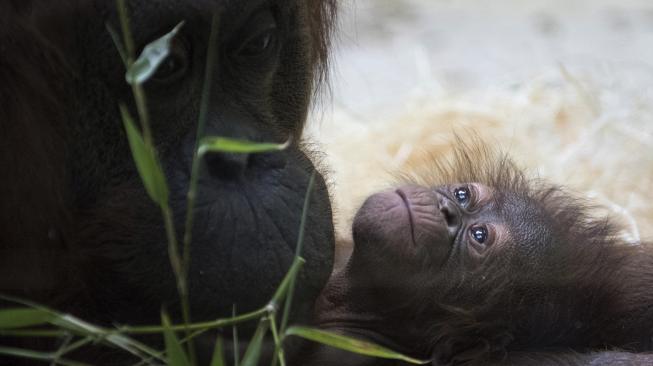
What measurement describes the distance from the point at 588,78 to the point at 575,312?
2.21 meters

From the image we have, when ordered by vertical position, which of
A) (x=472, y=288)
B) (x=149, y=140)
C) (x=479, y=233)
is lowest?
(x=472, y=288)

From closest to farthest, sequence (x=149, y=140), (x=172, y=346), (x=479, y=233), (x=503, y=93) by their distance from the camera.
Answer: (x=149, y=140)
(x=172, y=346)
(x=479, y=233)
(x=503, y=93)

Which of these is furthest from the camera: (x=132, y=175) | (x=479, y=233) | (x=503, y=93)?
(x=503, y=93)

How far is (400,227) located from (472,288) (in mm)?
219

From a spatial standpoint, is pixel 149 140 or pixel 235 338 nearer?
pixel 149 140

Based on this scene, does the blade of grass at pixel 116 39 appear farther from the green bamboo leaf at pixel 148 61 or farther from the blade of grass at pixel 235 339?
the blade of grass at pixel 235 339

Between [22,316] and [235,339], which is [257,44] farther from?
[22,316]

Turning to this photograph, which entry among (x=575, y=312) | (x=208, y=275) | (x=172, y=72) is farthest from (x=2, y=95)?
(x=575, y=312)

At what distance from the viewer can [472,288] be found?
2375mm

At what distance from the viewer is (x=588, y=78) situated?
4457mm

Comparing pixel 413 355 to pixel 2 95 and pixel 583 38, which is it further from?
pixel 583 38

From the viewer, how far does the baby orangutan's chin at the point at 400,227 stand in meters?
2.31

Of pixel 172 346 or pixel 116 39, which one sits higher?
pixel 116 39

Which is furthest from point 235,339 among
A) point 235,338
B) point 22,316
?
point 22,316
